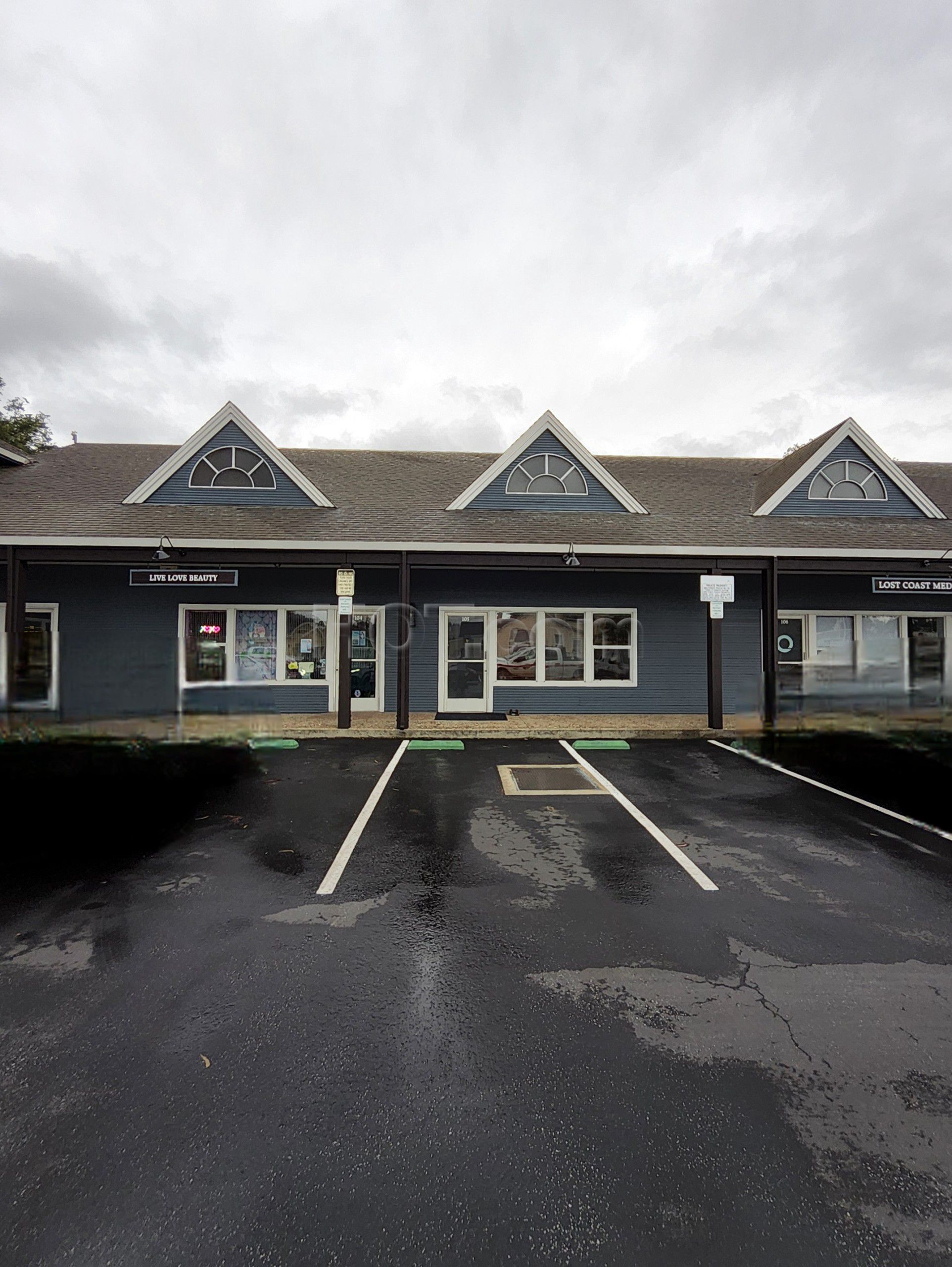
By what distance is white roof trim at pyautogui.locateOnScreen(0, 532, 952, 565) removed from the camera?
1177 centimetres

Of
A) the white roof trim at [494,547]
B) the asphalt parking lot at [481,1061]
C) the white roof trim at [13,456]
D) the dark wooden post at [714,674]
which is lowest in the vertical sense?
the asphalt parking lot at [481,1061]

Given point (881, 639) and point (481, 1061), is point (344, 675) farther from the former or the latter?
point (881, 639)

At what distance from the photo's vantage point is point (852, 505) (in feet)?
50.9

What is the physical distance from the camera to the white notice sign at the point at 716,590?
12359 mm

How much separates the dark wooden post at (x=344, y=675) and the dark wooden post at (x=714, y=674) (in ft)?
25.4

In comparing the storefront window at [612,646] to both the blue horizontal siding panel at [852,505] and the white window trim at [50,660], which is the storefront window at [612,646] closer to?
the blue horizontal siding panel at [852,505]

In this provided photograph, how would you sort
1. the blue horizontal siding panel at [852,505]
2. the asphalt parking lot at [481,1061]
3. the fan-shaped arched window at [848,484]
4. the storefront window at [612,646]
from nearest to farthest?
the asphalt parking lot at [481,1061] → the storefront window at [612,646] → the blue horizontal siding panel at [852,505] → the fan-shaped arched window at [848,484]

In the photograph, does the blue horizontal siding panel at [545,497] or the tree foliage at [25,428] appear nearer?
the blue horizontal siding panel at [545,497]

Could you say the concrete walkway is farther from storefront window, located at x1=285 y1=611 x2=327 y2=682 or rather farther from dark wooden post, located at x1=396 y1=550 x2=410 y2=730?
storefront window, located at x1=285 y1=611 x2=327 y2=682

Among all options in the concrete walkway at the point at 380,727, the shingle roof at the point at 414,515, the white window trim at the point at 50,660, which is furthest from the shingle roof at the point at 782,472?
the white window trim at the point at 50,660

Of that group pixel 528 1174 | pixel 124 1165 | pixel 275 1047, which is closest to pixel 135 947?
pixel 275 1047

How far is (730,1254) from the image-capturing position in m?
1.99

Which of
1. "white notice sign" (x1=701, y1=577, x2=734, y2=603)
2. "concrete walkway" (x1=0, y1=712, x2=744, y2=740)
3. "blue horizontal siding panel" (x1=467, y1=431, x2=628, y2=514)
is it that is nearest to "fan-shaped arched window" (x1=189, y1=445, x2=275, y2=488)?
"blue horizontal siding panel" (x1=467, y1=431, x2=628, y2=514)

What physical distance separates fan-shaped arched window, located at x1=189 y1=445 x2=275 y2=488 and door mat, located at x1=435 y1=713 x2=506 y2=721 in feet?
24.0
